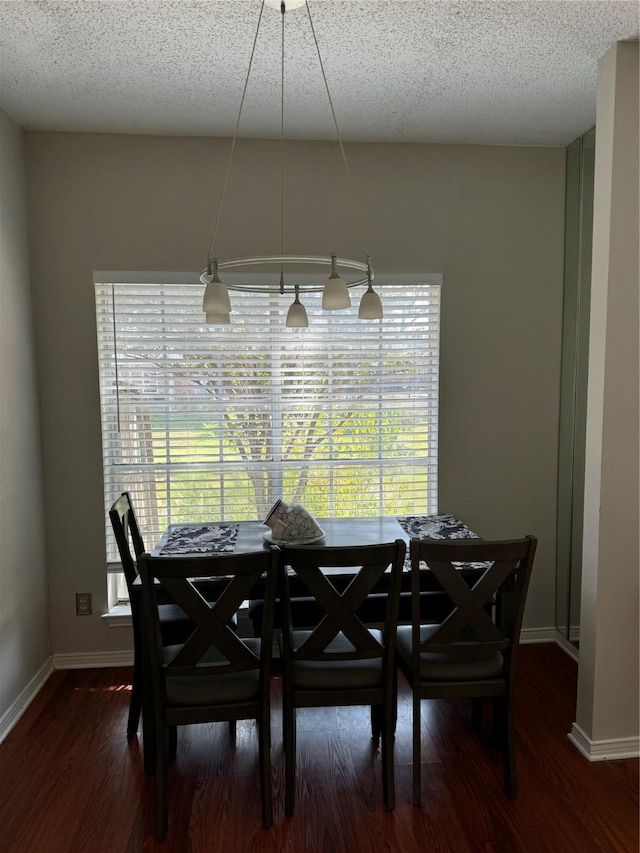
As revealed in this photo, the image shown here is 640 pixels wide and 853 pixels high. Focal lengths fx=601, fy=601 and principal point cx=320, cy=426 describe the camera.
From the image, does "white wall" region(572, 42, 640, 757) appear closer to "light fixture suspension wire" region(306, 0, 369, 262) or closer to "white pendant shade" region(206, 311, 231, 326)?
"light fixture suspension wire" region(306, 0, 369, 262)

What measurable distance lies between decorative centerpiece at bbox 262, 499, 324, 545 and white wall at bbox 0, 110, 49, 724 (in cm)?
121

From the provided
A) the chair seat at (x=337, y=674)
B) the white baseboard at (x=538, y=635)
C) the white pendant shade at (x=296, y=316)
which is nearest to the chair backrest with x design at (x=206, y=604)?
the chair seat at (x=337, y=674)

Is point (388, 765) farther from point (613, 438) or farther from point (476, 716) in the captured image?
point (613, 438)

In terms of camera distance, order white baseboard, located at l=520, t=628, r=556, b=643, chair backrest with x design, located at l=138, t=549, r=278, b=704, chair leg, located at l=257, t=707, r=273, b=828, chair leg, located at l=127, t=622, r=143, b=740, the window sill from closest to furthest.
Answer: chair backrest with x design, located at l=138, t=549, r=278, b=704 → chair leg, located at l=257, t=707, r=273, b=828 → chair leg, located at l=127, t=622, r=143, b=740 → the window sill → white baseboard, located at l=520, t=628, r=556, b=643

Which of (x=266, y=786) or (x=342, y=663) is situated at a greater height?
(x=342, y=663)

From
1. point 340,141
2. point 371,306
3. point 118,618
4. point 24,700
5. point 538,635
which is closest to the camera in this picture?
point 371,306

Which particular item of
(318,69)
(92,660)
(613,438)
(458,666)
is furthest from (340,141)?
(92,660)

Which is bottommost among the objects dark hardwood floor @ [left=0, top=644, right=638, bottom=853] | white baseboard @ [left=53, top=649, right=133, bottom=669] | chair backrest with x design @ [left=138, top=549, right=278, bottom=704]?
dark hardwood floor @ [left=0, top=644, right=638, bottom=853]

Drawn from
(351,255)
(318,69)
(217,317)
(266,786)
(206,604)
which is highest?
(318,69)

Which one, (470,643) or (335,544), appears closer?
(470,643)

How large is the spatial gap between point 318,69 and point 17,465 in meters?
2.24

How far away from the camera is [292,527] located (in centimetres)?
273

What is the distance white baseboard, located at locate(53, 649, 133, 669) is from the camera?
128 inches

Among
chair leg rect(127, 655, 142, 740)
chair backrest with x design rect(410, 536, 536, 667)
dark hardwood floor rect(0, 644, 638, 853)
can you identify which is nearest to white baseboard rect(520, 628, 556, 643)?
dark hardwood floor rect(0, 644, 638, 853)
